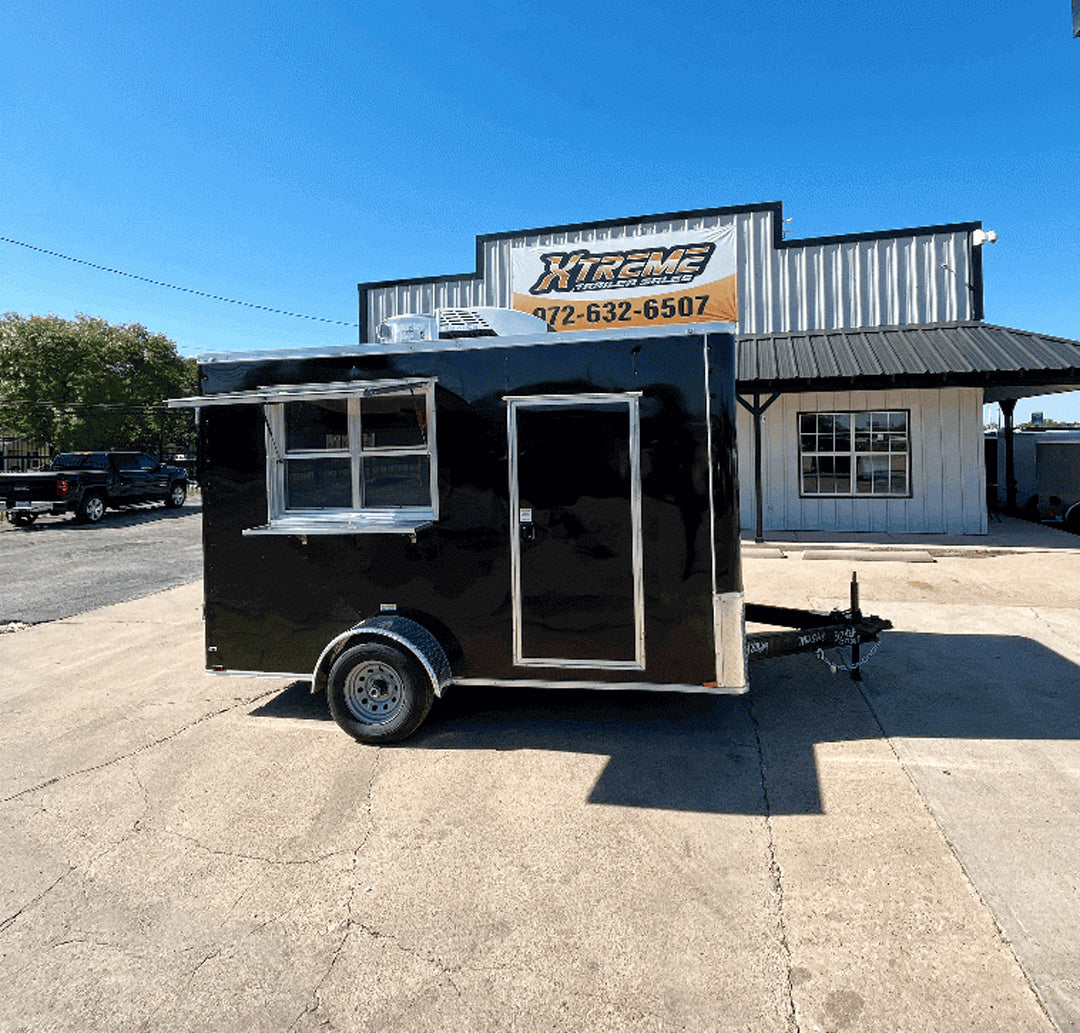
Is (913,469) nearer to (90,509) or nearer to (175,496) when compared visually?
(90,509)

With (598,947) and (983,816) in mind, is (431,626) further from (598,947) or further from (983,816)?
(983,816)

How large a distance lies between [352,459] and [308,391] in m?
0.60

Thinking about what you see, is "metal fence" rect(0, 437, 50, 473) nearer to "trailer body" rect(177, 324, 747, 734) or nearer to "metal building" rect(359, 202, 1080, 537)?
"metal building" rect(359, 202, 1080, 537)

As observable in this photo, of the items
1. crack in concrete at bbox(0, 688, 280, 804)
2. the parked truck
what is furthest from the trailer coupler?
the parked truck

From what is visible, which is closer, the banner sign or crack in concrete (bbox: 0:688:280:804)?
crack in concrete (bbox: 0:688:280:804)

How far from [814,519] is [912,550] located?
293 centimetres

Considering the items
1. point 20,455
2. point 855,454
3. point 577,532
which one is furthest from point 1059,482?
point 20,455

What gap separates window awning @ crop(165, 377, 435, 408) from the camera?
191 inches

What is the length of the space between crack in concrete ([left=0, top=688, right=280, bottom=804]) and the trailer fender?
1.25 meters

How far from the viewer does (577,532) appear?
15.4 feet

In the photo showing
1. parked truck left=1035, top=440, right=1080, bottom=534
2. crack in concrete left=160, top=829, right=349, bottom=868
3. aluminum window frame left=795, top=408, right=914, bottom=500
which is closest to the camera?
crack in concrete left=160, top=829, right=349, bottom=868

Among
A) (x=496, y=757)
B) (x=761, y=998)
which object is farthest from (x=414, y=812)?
(x=761, y=998)

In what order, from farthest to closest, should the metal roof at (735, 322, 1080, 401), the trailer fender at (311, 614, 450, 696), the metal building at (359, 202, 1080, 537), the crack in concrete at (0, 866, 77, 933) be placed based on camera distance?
the metal building at (359, 202, 1080, 537), the metal roof at (735, 322, 1080, 401), the trailer fender at (311, 614, 450, 696), the crack in concrete at (0, 866, 77, 933)

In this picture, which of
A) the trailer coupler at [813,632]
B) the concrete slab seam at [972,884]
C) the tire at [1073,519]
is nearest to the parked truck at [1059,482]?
the tire at [1073,519]
